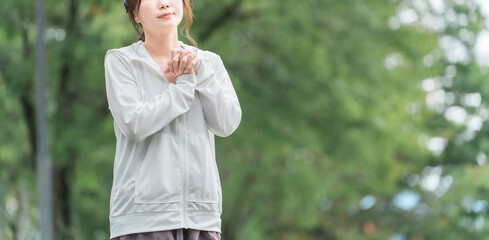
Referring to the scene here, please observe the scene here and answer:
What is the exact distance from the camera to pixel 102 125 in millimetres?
15859

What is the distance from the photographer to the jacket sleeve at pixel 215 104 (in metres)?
3.33

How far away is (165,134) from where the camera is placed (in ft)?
10.8

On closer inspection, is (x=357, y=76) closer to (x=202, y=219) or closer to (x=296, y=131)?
(x=296, y=131)

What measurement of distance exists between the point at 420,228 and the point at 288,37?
40.1 feet

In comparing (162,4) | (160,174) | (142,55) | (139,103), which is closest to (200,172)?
(160,174)

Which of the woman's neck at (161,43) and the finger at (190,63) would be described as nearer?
the finger at (190,63)

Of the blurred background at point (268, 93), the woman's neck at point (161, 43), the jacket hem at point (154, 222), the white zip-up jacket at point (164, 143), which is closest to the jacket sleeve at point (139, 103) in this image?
the white zip-up jacket at point (164, 143)

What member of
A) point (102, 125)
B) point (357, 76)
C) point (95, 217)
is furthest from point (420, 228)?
point (102, 125)

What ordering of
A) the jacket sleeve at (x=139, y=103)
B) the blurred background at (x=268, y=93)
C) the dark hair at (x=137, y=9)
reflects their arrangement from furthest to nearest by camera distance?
the blurred background at (x=268, y=93) < the dark hair at (x=137, y=9) < the jacket sleeve at (x=139, y=103)

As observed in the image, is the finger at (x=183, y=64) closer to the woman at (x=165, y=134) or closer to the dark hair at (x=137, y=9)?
the woman at (x=165, y=134)

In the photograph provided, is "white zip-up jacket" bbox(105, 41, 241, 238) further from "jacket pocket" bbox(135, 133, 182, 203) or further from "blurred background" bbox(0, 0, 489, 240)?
"blurred background" bbox(0, 0, 489, 240)

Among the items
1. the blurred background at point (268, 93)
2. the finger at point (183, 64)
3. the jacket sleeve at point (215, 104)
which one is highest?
the blurred background at point (268, 93)

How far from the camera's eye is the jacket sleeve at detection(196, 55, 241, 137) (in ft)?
10.9

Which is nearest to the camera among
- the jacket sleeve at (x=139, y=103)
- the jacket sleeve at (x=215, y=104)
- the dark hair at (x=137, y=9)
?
the jacket sleeve at (x=139, y=103)
